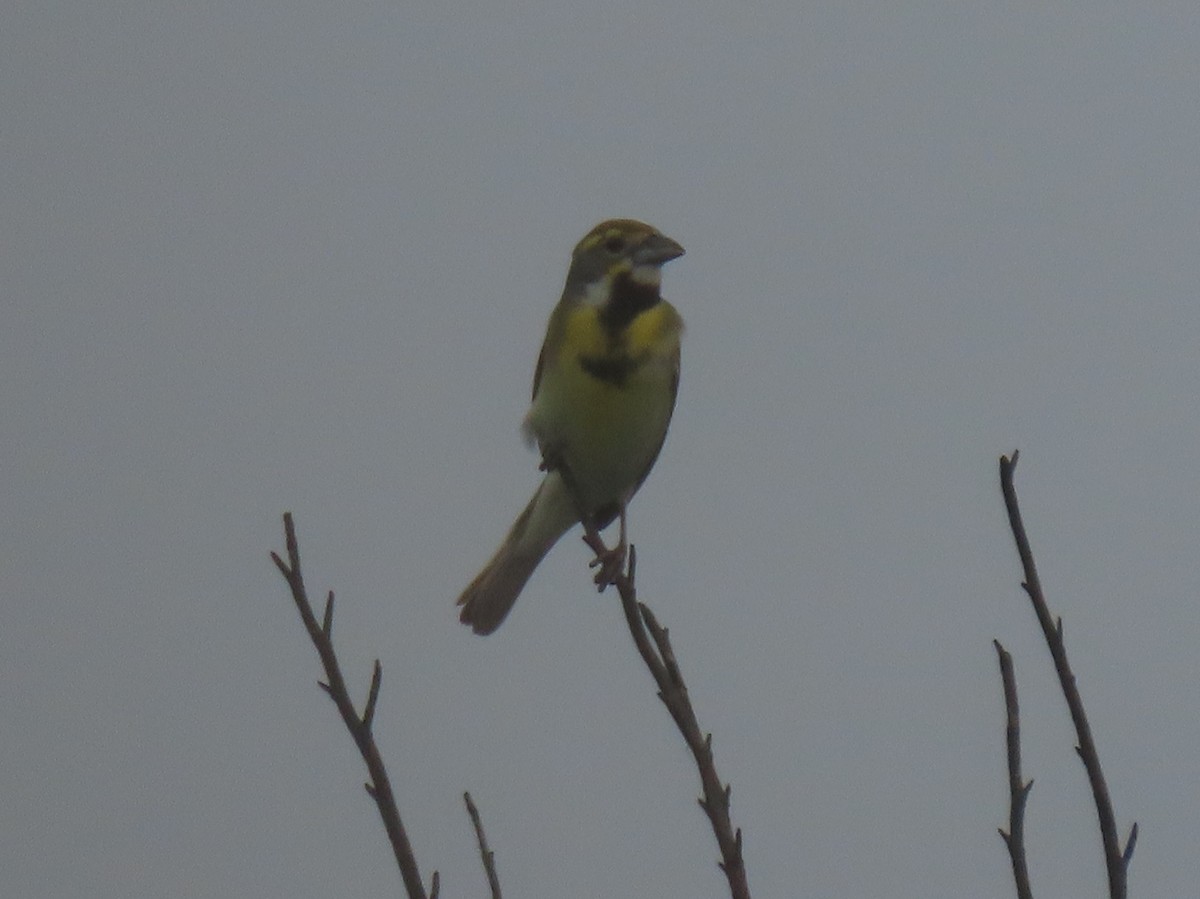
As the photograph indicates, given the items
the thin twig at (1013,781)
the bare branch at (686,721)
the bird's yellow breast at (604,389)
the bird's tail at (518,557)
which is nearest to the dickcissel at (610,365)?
the bird's yellow breast at (604,389)

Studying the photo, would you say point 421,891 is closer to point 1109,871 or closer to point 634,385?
point 1109,871

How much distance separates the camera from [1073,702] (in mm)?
2336

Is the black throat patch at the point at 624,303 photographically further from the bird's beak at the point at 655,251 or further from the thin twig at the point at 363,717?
the thin twig at the point at 363,717

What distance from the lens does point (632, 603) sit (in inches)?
117

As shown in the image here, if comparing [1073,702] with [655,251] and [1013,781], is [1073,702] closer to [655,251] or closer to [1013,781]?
[1013,781]

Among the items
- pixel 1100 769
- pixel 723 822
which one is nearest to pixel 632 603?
pixel 723 822

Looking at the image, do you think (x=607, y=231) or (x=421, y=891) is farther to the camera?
(x=607, y=231)

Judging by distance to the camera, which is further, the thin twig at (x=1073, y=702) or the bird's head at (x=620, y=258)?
the bird's head at (x=620, y=258)

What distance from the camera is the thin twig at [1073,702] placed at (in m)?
2.27

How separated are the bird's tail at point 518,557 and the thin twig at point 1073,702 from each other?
14.5ft

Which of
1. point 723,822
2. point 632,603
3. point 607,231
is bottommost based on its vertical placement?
point 723,822

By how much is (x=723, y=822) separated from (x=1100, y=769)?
56cm

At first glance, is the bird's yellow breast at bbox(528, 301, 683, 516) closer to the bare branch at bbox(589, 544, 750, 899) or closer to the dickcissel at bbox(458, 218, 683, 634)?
the dickcissel at bbox(458, 218, 683, 634)

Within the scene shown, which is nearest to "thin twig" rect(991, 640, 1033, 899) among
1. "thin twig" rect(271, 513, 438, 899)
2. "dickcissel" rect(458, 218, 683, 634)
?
"thin twig" rect(271, 513, 438, 899)
